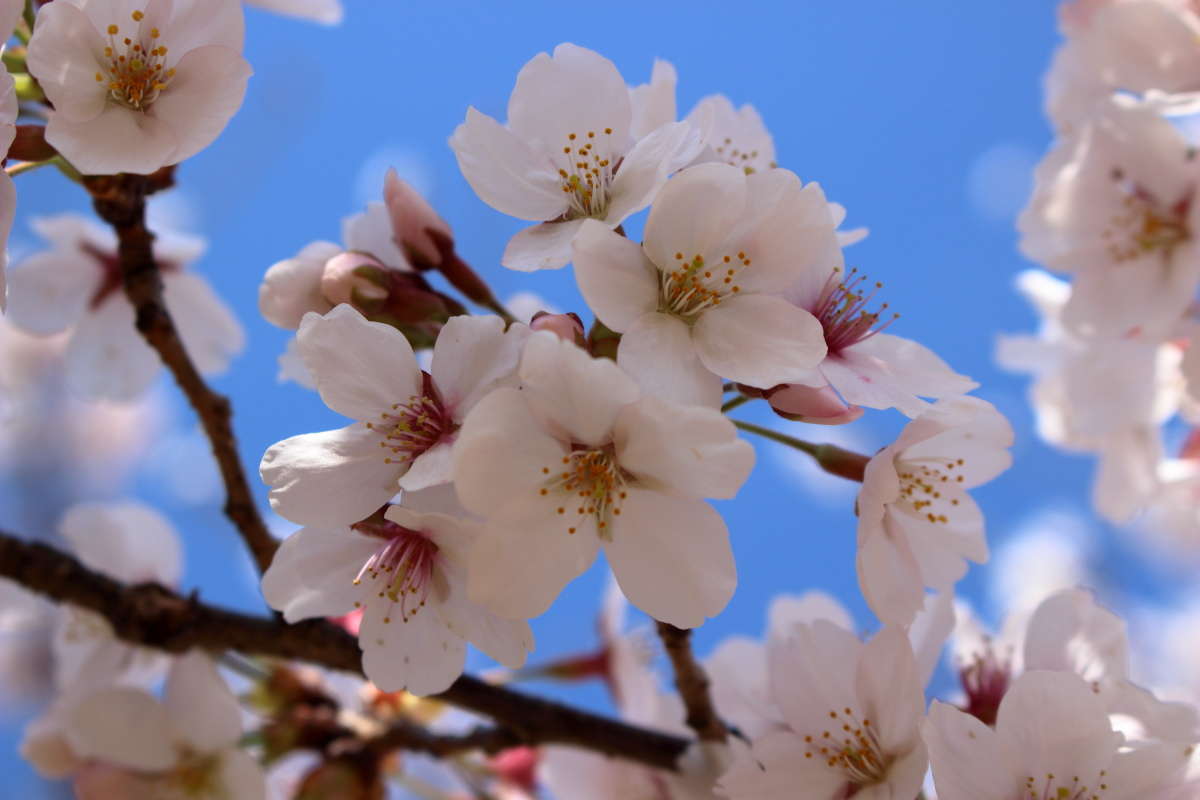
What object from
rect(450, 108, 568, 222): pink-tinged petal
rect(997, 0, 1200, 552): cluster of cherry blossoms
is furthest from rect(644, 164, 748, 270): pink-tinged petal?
rect(997, 0, 1200, 552): cluster of cherry blossoms

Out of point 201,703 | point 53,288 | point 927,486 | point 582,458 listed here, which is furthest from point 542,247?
point 53,288

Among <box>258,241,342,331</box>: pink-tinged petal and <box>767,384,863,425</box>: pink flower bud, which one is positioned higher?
<box>767,384,863,425</box>: pink flower bud

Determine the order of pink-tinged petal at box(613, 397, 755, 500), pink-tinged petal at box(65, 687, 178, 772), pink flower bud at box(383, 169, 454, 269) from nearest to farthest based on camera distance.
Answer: pink-tinged petal at box(613, 397, 755, 500) < pink flower bud at box(383, 169, 454, 269) < pink-tinged petal at box(65, 687, 178, 772)

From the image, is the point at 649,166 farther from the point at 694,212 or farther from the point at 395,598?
the point at 395,598

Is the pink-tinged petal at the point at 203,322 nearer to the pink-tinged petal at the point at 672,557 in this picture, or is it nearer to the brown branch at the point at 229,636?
the brown branch at the point at 229,636

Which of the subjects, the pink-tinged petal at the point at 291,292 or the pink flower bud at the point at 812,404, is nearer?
the pink flower bud at the point at 812,404

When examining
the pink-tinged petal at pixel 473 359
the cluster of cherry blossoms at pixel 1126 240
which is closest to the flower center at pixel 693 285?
the pink-tinged petal at pixel 473 359

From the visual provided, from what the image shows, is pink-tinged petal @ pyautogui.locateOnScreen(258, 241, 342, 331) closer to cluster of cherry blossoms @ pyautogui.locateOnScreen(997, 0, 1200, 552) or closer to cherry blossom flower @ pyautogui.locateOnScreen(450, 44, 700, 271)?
cherry blossom flower @ pyautogui.locateOnScreen(450, 44, 700, 271)
